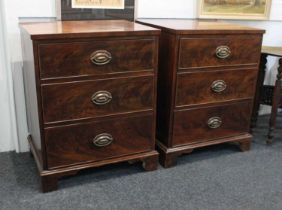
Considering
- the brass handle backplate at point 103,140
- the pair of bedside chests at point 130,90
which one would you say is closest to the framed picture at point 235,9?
the pair of bedside chests at point 130,90

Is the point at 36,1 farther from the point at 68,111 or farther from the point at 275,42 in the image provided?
the point at 275,42

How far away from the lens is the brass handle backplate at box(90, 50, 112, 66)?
4.52 feet

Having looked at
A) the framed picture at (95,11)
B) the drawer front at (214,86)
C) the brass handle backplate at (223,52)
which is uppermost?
the framed picture at (95,11)

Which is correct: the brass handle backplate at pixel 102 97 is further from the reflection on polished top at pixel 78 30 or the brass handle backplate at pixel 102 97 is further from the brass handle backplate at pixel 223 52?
the brass handle backplate at pixel 223 52

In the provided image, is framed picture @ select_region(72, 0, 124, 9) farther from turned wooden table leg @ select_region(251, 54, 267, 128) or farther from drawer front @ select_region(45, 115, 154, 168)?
turned wooden table leg @ select_region(251, 54, 267, 128)

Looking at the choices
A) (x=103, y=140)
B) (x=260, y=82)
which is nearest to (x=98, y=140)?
(x=103, y=140)

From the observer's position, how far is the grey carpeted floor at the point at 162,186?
143 cm

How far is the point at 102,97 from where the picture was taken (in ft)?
4.75

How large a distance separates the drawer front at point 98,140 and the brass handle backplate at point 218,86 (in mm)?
359

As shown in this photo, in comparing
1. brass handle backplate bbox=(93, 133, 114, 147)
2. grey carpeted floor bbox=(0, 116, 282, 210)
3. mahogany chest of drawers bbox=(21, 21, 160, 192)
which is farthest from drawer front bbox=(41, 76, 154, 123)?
grey carpeted floor bbox=(0, 116, 282, 210)

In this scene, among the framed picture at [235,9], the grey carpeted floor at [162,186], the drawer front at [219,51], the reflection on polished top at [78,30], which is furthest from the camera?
the framed picture at [235,9]

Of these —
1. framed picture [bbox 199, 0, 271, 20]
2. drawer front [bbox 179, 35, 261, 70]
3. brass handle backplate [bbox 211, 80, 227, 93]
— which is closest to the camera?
drawer front [bbox 179, 35, 261, 70]

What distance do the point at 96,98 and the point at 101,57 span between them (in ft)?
0.58

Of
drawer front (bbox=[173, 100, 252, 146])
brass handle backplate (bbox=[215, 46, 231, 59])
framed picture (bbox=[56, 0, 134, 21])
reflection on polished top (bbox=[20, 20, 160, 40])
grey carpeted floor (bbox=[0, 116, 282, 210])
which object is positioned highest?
framed picture (bbox=[56, 0, 134, 21])
